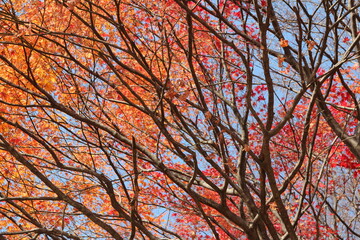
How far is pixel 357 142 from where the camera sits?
20.5 feet

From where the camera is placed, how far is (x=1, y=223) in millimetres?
10836

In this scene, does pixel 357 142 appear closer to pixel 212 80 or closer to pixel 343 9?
pixel 343 9

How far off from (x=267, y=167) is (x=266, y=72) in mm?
1133

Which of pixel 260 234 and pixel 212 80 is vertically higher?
pixel 212 80

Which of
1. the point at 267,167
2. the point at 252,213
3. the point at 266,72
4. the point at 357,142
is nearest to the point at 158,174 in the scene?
the point at 252,213

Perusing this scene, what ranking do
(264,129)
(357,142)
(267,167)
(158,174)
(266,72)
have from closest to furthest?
(266,72) → (264,129) → (267,167) → (357,142) → (158,174)

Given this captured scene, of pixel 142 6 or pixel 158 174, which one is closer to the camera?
pixel 142 6

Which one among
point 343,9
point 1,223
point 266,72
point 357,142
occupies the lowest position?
point 266,72

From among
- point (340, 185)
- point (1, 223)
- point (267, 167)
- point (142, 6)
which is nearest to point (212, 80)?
point (142, 6)

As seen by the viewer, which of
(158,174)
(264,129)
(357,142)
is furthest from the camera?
(158,174)

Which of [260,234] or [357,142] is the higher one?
[357,142]

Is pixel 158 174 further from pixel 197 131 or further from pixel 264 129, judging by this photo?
pixel 264 129

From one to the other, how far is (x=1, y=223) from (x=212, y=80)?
24.3 ft

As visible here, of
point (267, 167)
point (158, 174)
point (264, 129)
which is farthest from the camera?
point (158, 174)
